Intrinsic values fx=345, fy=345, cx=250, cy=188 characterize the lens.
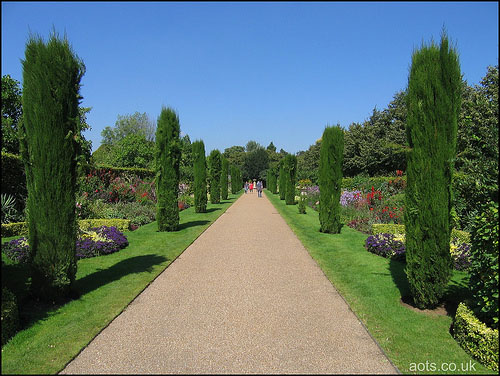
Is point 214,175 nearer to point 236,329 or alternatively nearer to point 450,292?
point 450,292

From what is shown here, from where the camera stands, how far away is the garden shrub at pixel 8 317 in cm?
392

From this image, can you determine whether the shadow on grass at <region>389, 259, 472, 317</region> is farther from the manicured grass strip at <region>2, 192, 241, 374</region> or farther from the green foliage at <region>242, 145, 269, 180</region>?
the green foliage at <region>242, 145, 269, 180</region>

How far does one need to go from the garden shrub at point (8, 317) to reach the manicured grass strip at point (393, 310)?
426cm

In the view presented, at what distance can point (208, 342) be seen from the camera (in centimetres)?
392

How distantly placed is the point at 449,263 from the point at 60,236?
560 centimetres

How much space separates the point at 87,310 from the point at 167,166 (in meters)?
7.18

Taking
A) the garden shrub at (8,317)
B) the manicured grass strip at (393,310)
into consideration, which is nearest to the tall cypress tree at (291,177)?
the manicured grass strip at (393,310)

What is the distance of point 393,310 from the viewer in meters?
4.93

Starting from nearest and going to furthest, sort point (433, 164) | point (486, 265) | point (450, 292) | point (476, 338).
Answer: point (476, 338) → point (486, 265) → point (433, 164) → point (450, 292)

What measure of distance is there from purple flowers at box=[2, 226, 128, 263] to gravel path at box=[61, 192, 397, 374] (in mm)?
2250

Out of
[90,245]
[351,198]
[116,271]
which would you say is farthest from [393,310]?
[351,198]

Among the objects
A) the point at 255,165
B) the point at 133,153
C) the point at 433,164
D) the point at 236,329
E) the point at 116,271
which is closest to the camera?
the point at 236,329

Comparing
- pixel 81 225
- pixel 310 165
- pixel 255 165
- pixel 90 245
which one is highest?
pixel 255 165

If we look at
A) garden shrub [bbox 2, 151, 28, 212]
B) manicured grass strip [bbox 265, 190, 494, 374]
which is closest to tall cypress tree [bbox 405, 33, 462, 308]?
manicured grass strip [bbox 265, 190, 494, 374]
